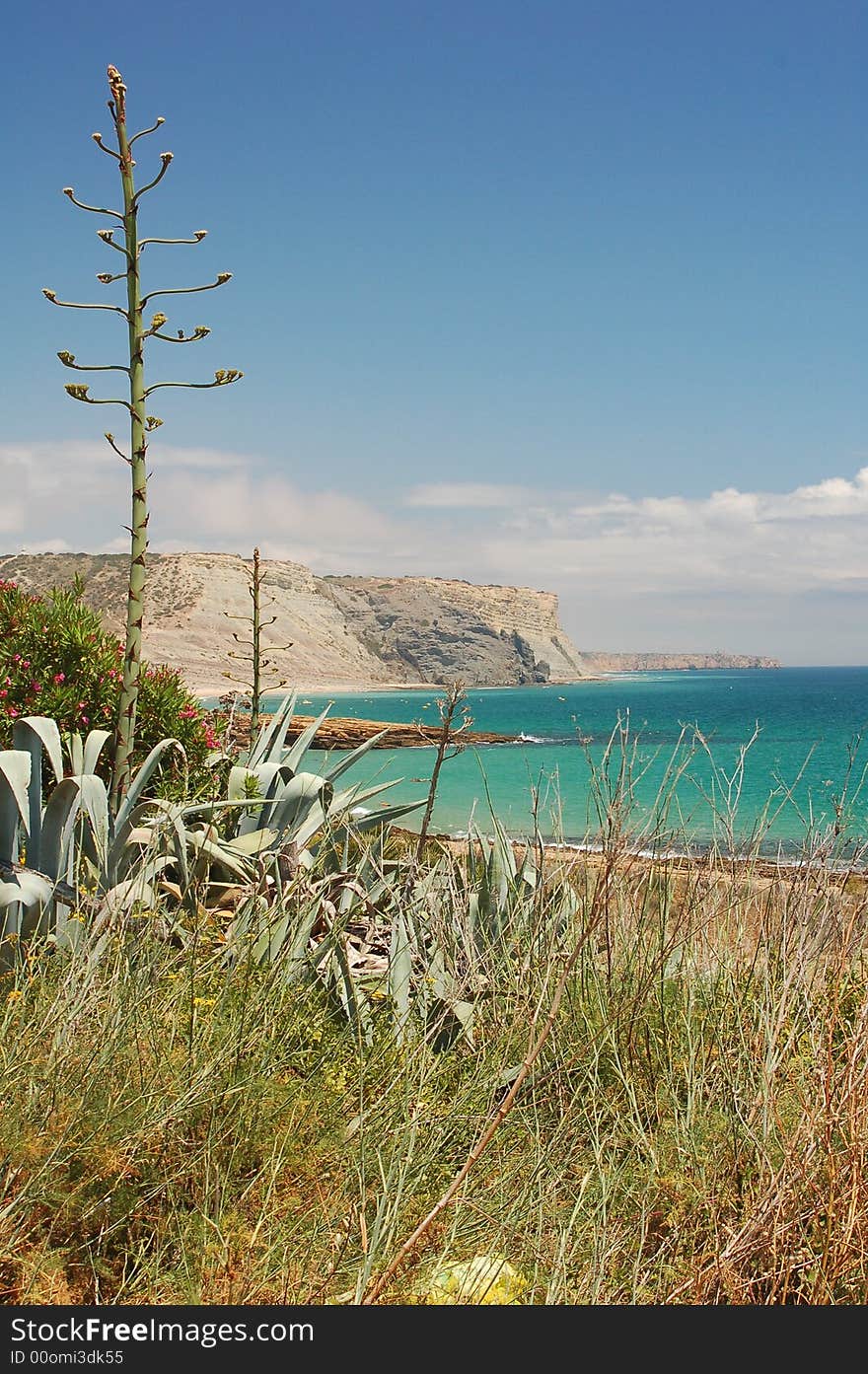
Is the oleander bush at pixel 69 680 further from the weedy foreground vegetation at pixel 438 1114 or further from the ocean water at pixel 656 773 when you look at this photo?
the weedy foreground vegetation at pixel 438 1114

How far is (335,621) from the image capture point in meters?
115

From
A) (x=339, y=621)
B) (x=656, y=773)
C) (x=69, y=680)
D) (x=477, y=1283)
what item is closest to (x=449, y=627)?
(x=339, y=621)

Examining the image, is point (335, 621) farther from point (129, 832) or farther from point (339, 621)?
point (129, 832)

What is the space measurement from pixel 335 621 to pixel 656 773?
88967 mm

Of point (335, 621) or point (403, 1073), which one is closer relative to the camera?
point (403, 1073)

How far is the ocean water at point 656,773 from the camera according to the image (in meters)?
3.85

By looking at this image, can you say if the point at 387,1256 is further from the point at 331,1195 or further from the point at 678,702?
the point at 678,702

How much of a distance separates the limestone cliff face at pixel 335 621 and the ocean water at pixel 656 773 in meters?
11.3

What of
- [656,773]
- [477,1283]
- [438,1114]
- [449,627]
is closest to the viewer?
[477,1283]

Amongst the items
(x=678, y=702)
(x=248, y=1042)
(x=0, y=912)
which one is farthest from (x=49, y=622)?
(x=678, y=702)

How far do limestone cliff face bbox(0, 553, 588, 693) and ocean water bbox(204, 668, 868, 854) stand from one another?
11276 mm

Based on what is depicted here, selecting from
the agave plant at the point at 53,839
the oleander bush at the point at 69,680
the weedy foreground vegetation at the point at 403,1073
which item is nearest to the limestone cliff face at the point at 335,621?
the oleander bush at the point at 69,680

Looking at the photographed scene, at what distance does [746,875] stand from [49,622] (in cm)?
376

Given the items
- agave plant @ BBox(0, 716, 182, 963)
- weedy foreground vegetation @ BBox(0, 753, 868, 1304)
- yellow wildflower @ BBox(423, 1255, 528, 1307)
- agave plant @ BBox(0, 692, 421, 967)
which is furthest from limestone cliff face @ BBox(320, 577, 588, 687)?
yellow wildflower @ BBox(423, 1255, 528, 1307)
